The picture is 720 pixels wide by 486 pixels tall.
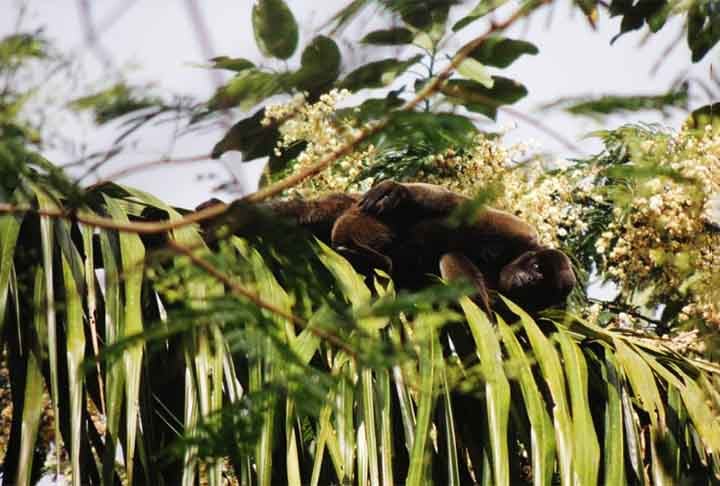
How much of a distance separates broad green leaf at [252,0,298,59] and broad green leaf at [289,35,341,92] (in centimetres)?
15

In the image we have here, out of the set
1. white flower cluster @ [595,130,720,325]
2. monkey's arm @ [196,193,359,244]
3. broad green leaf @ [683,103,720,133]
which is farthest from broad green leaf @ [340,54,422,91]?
monkey's arm @ [196,193,359,244]

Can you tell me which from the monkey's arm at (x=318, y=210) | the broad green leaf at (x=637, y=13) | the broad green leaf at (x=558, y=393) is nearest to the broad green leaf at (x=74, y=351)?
the broad green leaf at (x=558, y=393)

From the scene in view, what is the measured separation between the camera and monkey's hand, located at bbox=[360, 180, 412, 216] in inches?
143

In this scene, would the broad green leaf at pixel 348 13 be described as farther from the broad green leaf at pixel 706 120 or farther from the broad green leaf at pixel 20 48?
the broad green leaf at pixel 706 120

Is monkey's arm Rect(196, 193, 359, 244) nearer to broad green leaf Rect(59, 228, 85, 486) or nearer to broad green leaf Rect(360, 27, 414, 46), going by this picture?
broad green leaf Rect(59, 228, 85, 486)

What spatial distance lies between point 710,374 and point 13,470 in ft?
6.64

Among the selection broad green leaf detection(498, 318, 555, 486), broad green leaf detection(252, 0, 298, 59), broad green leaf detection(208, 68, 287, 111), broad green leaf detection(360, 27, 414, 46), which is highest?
broad green leaf detection(252, 0, 298, 59)

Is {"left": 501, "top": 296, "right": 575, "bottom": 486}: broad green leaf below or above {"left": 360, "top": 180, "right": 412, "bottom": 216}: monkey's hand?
below

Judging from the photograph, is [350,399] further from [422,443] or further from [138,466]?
[138,466]

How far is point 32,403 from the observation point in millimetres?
1868

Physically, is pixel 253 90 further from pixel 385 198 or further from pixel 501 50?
pixel 385 198

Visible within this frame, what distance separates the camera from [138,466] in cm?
204

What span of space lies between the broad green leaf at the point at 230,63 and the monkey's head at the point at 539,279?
2449mm

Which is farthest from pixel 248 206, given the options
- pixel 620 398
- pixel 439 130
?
pixel 620 398
